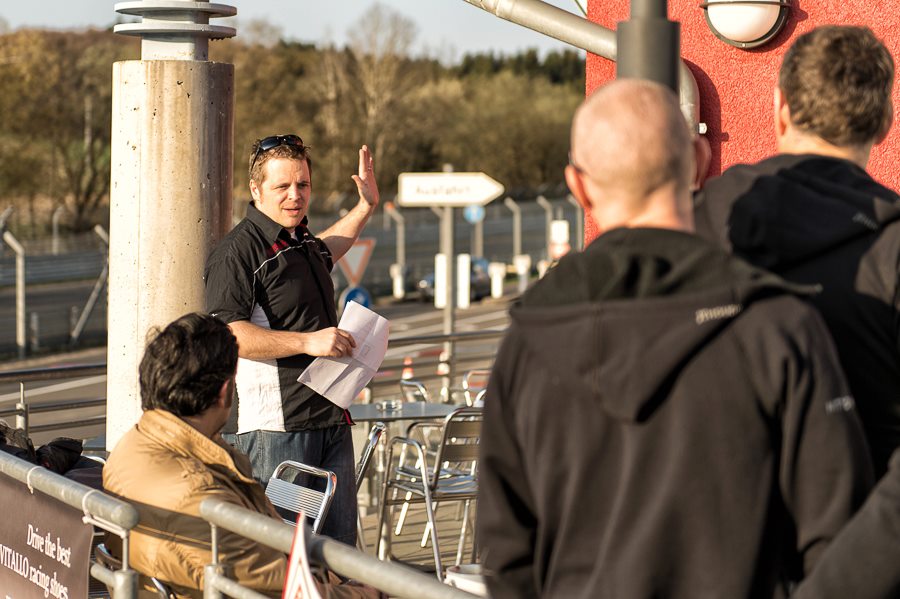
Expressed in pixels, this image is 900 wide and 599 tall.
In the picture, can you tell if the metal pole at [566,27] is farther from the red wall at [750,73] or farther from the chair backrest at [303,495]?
the chair backrest at [303,495]

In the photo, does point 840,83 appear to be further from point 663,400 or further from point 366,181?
point 366,181

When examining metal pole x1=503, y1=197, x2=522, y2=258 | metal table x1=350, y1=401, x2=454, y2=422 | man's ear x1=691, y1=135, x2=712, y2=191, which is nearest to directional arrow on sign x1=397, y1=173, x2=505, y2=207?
metal table x1=350, y1=401, x2=454, y2=422

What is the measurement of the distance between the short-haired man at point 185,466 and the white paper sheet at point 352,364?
91 centimetres

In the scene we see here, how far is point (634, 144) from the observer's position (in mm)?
2039

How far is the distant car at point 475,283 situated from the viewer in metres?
43.5

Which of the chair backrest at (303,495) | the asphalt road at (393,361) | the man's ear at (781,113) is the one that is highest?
the man's ear at (781,113)

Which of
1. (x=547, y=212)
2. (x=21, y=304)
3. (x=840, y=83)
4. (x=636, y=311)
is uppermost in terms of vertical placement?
(x=840, y=83)

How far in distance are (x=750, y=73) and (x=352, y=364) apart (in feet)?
8.14

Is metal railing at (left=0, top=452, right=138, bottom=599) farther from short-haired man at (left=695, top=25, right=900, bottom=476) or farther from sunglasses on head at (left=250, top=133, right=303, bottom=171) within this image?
short-haired man at (left=695, top=25, right=900, bottom=476)

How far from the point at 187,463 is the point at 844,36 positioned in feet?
7.10

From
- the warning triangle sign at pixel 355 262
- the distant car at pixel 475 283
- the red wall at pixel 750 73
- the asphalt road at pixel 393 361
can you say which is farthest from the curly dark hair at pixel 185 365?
the distant car at pixel 475 283

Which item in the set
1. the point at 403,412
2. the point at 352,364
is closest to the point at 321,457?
the point at 352,364

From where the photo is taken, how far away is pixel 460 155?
78000mm

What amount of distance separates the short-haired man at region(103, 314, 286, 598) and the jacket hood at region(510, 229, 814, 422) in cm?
179
